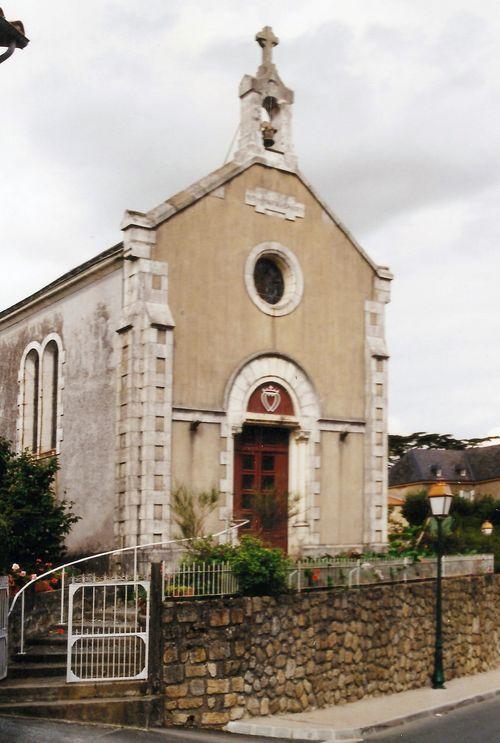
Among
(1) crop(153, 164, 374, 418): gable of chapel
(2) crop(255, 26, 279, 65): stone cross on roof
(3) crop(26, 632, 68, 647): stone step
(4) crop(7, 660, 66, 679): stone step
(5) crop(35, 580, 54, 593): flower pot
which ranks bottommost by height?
(4) crop(7, 660, 66, 679): stone step

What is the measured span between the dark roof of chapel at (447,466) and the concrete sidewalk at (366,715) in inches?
2050

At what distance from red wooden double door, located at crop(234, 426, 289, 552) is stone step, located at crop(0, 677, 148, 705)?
663 centimetres

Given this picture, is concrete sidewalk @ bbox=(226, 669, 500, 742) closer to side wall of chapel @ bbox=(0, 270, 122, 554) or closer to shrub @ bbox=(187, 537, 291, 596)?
shrub @ bbox=(187, 537, 291, 596)

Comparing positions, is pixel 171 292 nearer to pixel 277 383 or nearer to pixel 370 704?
pixel 277 383

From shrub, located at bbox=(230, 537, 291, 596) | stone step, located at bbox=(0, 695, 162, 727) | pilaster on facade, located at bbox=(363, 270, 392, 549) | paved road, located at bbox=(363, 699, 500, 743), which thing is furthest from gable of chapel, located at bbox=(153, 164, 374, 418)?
paved road, located at bbox=(363, 699, 500, 743)

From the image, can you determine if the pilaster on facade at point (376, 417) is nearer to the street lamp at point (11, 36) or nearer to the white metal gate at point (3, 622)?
the white metal gate at point (3, 622)

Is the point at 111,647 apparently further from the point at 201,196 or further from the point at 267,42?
the point at 267,42

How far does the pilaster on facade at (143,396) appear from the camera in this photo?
19.2 meters

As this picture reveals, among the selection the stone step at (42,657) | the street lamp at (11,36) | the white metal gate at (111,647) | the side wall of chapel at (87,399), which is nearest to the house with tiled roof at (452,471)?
the side wall of chapel at (87,399)

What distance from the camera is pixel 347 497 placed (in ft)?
73.4

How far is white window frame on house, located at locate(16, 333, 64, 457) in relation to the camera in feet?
74.9

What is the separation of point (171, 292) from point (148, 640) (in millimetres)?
8033

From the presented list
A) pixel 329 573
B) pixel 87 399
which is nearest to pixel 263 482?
pixel 87 399

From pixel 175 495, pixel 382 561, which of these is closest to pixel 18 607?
pixel 175 495
